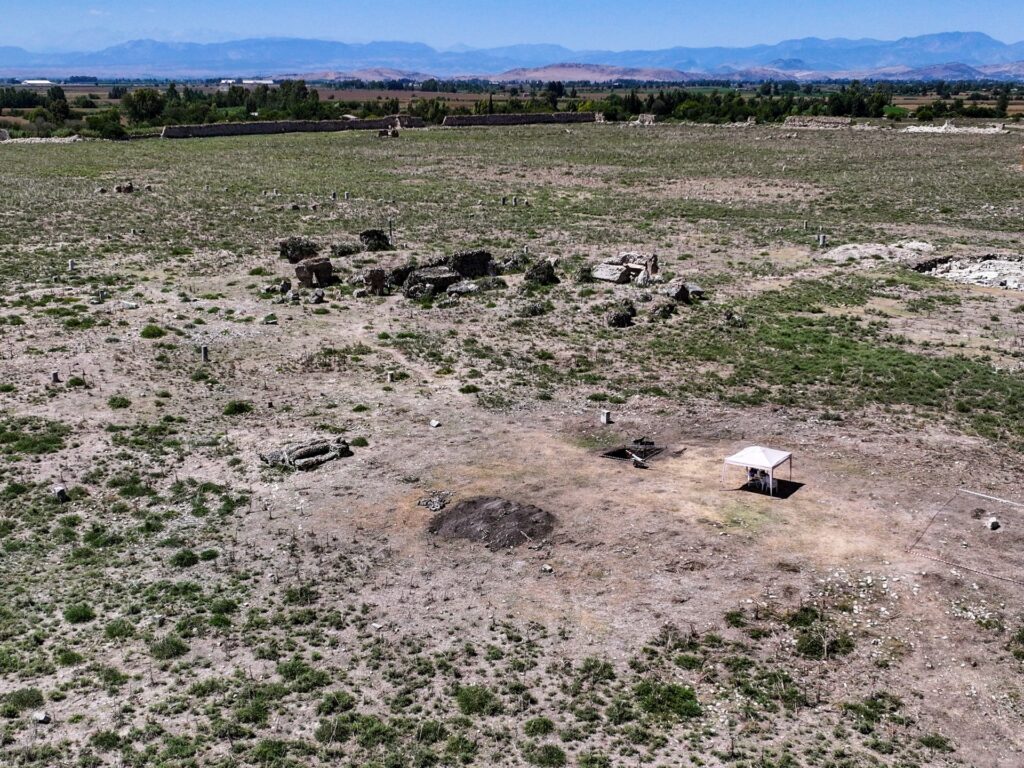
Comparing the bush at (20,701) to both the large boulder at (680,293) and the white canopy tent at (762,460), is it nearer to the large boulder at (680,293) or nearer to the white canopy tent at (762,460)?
the white canopy tent at (762,460)

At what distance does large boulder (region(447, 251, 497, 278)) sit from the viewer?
3678cm

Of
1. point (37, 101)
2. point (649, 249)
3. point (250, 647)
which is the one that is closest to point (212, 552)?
point (250, 647)

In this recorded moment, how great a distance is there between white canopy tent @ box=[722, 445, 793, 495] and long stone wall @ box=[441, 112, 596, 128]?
370ft

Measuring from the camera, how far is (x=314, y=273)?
35.8 metres

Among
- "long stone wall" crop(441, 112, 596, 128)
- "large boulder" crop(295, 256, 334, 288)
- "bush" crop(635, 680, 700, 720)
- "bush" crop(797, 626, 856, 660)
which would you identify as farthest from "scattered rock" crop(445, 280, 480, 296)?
"long stone wall" crop(441, 112, 596, 128)

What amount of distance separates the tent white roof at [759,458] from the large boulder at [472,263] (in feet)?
66.2

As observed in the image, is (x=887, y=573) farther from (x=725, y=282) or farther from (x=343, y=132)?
(x=343, y=132)

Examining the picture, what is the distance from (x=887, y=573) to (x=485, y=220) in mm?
37672

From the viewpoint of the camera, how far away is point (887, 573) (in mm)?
15930

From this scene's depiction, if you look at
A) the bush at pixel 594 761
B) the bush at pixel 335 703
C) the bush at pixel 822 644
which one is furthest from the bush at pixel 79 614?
the bush at pixel 822 644

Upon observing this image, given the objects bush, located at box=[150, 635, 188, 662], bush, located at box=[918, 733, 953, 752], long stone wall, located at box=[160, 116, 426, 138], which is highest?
long stone wall, located at box=[160, 116, 426, 138]

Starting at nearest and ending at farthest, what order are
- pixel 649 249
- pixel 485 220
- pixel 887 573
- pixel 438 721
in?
pixel 438 721 < pixel 887 573 < pixel 649 249 < pixel 485 220

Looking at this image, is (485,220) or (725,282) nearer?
(725,282)

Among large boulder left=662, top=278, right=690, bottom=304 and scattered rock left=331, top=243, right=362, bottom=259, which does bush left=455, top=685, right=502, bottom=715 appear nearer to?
large boulder left=662, top=278, right=690, bottom=304
